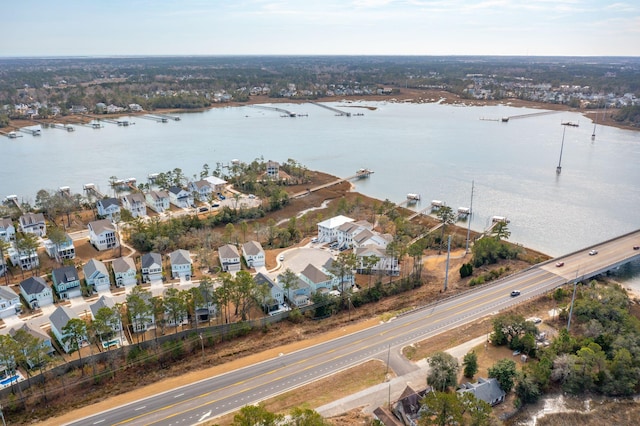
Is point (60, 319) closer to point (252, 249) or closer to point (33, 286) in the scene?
point (33, 286)

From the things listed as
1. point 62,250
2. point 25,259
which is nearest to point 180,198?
point 62,250

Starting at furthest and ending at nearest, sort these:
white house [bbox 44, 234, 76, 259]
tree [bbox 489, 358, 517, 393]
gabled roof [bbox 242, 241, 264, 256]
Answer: white house [bbox 44, 234, 76, 259] → gabled roof [bbox 242, 241, 264, 256] → tree [bbox 489, 358, 517, 393]

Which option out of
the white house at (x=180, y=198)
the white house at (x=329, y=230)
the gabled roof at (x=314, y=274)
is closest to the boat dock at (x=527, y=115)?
the white house at (x=329, y=230)

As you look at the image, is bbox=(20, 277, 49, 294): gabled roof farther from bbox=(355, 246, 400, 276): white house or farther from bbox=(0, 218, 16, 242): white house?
bbox=(355, 246, 400, 276): white house

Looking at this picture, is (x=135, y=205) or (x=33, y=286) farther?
(x=135, y=205)

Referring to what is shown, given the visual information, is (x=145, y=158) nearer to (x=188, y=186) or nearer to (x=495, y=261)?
(x=188, y=186)

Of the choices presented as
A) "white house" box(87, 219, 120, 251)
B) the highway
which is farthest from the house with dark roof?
"white house" box(87, 219, 120, 251)
